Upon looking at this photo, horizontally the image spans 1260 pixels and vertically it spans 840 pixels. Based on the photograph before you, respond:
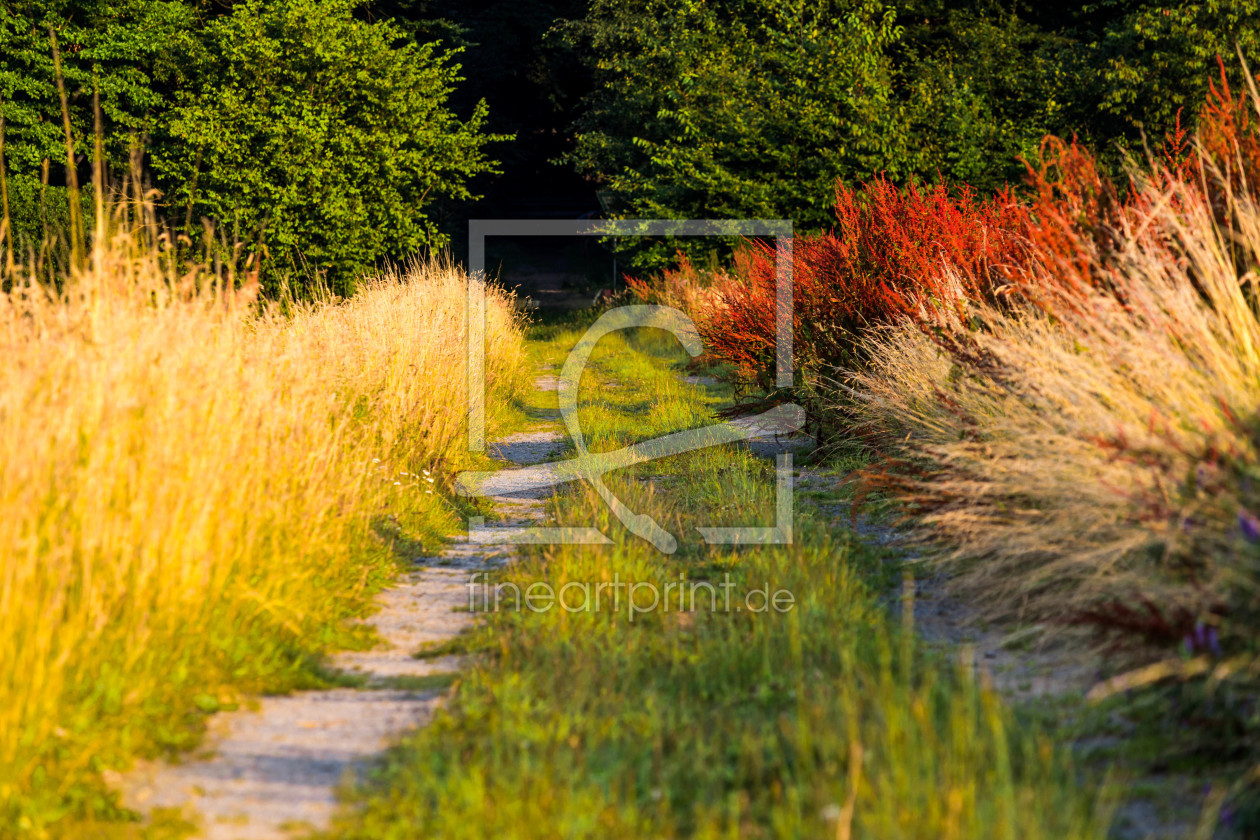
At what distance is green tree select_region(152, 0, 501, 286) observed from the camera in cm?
1978

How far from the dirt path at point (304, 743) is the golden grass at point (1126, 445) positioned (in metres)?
2.49

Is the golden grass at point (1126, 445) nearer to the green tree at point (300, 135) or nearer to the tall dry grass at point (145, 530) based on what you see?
the tall dry grass at point (145, 530)

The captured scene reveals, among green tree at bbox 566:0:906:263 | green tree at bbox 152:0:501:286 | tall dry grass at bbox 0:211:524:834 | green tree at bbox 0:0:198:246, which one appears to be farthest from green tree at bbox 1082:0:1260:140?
tall dry grass at bbox 0:211:524:834

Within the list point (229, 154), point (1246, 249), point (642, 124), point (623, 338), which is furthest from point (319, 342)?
point (642, 124)

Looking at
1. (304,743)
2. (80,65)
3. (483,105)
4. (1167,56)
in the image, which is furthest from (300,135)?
(304,743)

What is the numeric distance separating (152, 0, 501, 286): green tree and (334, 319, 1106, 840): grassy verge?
15.5m

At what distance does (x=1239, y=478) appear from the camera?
3.79 meters

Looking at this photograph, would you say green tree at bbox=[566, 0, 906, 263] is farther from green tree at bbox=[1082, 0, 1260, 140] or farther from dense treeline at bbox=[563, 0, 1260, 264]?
green tree at bbox=[1082, 0, 1260, 140]

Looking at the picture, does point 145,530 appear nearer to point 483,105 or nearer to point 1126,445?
point 1126,445

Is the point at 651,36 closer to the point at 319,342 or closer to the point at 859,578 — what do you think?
the point at 319,342

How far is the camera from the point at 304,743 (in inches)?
147

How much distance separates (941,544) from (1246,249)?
2097 mm

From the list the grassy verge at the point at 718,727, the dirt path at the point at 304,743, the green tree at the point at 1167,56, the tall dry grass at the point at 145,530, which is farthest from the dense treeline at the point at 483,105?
the grassy verge at the point at 718,727

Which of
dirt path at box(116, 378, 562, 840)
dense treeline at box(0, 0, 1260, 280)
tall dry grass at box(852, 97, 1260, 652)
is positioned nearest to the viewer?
dirt path at box(116, 378, 562, 840)
